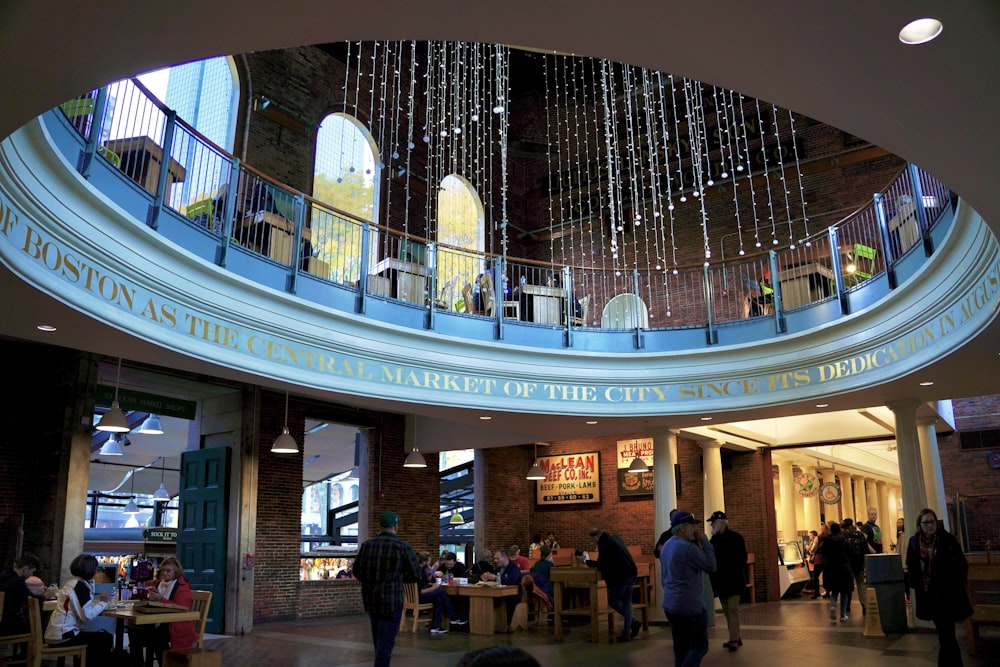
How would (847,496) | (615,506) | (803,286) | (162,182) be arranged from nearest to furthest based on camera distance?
(162,182), (803,286), (615,506), (847,496)

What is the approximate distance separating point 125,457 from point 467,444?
721 centimetres

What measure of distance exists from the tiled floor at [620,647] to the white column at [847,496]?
1225 cm

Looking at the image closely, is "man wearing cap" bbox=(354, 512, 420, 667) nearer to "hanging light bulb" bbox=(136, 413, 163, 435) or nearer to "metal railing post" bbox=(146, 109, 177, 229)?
"metal railing post" bbox=(146, 109, 177, 229)

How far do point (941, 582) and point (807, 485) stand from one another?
12.4 m

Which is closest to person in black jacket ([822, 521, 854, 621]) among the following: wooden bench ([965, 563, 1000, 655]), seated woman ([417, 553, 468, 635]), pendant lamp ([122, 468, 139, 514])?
wooden bench ([965, 563, 1000, 655])

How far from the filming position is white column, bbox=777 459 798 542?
18.5 m

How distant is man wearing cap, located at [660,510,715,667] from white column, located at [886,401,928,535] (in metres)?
5.97

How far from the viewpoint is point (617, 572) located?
32.9 ft

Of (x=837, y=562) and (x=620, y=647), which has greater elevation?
(x=837, y=562)

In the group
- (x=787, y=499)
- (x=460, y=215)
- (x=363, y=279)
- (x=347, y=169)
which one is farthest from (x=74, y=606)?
(x=787, y=499)

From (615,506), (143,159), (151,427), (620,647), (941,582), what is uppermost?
(143,159)

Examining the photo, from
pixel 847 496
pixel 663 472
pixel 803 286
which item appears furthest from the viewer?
pixel 847 496

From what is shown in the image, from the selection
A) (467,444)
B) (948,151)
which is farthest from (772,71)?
(467,444)

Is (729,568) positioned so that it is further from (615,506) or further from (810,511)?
(810,511)
